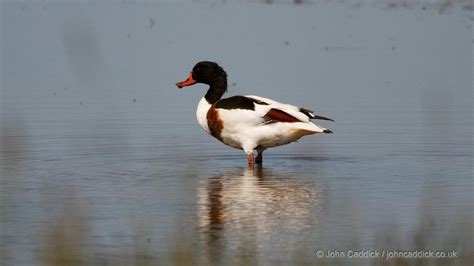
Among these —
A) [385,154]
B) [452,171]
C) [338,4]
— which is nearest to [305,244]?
[452,171]

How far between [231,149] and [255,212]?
164 inches

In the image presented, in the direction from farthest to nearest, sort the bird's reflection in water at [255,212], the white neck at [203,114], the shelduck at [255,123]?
the white neck at [203,114] < the shelduck at [255,123] < the bird's reflection in water at [255,212]

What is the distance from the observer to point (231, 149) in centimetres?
1339

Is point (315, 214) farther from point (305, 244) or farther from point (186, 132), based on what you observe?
point (186, 132)

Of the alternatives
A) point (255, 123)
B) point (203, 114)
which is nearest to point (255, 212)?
point (255, 123)

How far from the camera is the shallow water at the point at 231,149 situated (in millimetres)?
8133

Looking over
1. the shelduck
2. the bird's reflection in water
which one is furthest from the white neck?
the bird's reflection in water

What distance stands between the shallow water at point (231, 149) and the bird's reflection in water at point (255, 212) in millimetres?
18

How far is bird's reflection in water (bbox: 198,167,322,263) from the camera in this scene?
8055mm

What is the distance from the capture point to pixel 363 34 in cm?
2320

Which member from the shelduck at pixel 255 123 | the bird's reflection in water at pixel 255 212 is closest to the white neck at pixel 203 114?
the shelduck at pixel 255 123

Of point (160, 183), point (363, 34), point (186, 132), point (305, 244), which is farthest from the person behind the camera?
point (363, 34)

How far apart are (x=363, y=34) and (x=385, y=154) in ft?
36.4

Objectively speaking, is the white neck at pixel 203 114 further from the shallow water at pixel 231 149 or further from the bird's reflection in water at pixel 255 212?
the bird's reflection in water at pixel 255 212
